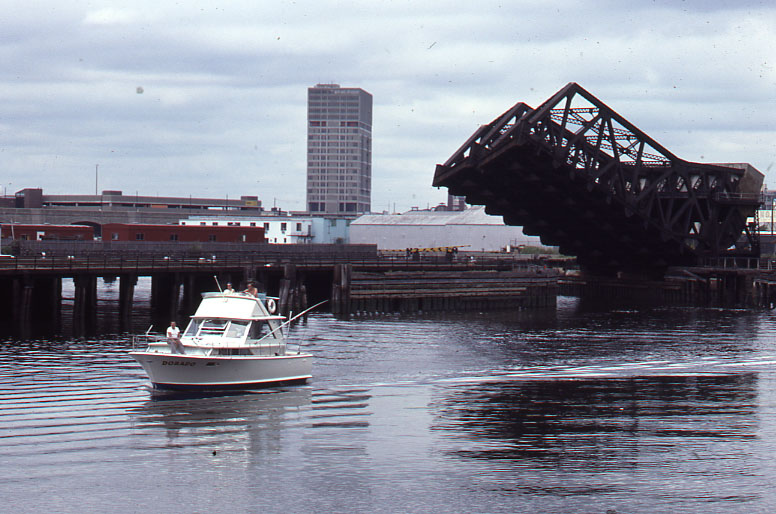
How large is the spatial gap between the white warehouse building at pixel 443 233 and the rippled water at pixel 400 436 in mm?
92271

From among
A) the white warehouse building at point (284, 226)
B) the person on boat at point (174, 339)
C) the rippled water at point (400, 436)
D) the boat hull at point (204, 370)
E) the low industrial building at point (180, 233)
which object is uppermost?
the white warehouse building at point (284, 226)

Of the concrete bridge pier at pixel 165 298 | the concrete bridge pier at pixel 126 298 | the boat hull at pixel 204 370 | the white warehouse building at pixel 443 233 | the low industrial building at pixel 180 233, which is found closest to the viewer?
the boat hull at pixel 204 370

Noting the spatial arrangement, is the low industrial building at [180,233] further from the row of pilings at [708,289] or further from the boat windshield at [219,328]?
the boat windshield at [219,328]

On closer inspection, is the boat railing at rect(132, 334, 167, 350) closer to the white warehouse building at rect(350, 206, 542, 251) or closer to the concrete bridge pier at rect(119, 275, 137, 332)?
the concrete bridge pier at rect(119, 275, 137, 332)

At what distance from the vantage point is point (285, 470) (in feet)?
84.1

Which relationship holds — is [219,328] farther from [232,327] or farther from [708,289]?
Result: [708,289]

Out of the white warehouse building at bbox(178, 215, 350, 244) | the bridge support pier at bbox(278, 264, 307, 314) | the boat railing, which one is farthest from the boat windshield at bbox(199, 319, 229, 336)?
the white warehouse building at bbox(178, 215, 350, 244)

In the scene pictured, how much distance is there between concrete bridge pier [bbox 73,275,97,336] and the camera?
56094 millimetres

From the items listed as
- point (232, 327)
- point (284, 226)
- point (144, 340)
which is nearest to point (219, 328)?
point (232, 327)

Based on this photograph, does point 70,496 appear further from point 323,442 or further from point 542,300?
point 542,300

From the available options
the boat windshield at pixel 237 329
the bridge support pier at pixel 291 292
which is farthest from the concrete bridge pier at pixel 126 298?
the boat windshield at pixel 237 329

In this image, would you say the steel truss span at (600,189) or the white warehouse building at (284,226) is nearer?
the steel truss span at (600,189)

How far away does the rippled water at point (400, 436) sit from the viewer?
A: 23484 mm

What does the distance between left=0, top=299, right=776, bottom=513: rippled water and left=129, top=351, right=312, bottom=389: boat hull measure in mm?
539
